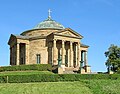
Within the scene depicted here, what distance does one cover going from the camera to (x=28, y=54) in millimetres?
68250

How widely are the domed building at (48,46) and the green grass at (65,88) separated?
24.5m

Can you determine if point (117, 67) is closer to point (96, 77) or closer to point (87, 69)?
point (87, 69)

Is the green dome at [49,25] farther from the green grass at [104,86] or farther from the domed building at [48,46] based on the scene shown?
the green grass at [104,86]

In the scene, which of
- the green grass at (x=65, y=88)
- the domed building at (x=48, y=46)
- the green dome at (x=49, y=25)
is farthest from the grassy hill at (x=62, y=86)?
the green dome at (x=49, y=25)

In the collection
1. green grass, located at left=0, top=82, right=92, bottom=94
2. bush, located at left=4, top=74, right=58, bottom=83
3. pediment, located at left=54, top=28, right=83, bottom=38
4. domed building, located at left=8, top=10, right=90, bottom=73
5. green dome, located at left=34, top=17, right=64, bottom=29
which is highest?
green dome, located at left=34, top=17, right=64, bottom=29

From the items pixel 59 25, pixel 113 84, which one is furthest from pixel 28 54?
pixel 113 84

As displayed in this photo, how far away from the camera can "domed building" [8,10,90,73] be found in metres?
65.1

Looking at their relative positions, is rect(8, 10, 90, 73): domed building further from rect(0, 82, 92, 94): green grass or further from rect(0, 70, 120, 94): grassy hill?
rect(0, 82, 92, 94): green grass

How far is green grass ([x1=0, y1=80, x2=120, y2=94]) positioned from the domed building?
24.5 m

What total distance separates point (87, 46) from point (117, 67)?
27.7 feet

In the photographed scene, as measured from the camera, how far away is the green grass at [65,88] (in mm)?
35056

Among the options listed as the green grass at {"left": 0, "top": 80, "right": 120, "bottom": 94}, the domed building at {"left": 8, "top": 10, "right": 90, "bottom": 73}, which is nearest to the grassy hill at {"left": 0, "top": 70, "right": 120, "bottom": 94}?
the green grass at {"left": 0, "top": 80, "right": 120, "bottom": 94}

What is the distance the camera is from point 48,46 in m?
66.4

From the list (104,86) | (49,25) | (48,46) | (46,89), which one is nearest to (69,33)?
(48,46)
